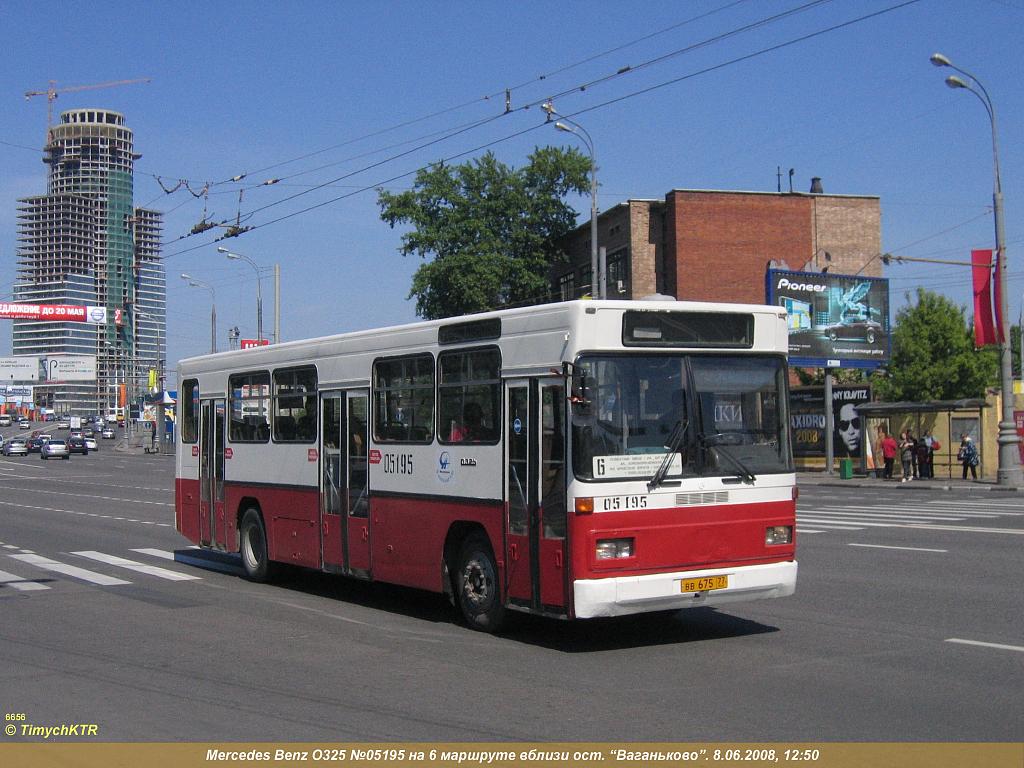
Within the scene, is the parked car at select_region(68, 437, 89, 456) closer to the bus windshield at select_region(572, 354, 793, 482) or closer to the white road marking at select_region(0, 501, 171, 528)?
the white road marking at select_region(0, 501, 171, 528)

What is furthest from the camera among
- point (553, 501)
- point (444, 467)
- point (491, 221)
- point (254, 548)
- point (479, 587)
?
point (491, 221)

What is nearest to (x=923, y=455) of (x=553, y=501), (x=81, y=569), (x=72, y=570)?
(x=81, y=569)

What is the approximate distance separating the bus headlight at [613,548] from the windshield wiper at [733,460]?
3.69 feet

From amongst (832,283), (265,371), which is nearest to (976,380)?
(832,283)

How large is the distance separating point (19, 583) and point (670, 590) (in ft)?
31.0

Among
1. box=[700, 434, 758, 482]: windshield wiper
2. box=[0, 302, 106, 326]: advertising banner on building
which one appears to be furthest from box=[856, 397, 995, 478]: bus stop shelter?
box=[0, 302, 106, 326]: advertising banner on building

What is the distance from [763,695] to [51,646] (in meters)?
6.34

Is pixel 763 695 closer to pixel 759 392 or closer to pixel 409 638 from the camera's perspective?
pixel 759 392

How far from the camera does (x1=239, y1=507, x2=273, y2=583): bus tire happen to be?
14320 millimetres

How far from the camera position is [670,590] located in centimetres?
913

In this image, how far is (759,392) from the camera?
9.82 meters

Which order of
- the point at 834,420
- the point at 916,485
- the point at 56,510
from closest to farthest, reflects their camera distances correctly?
the point at 56,510, the point at 916,485, the point at 834,420

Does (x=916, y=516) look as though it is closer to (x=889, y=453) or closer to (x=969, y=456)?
(x=969, y=456)

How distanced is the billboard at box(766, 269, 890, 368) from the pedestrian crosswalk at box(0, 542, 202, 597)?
30165mm
